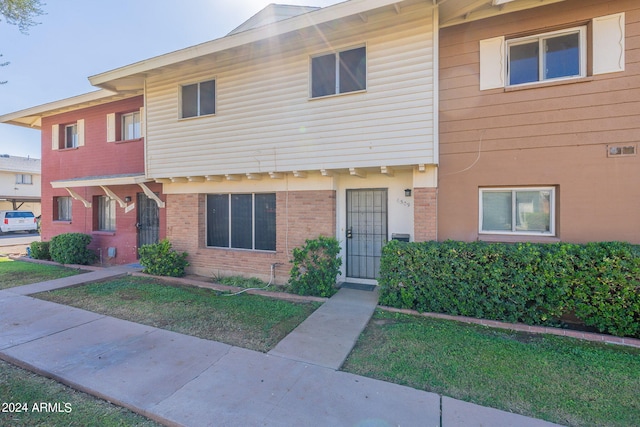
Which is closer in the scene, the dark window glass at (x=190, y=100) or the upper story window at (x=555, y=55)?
the upper story window at (x=555, y=55)

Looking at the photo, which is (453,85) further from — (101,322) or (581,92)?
(101,322)

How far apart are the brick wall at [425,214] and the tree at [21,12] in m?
8.26

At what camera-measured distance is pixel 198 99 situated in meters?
8.07

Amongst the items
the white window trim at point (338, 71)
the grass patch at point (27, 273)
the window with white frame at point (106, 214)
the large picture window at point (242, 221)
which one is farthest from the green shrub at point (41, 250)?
the white window trim at point (338, 71)

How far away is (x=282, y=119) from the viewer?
6.88m

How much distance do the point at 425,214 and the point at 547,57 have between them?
3.58 m

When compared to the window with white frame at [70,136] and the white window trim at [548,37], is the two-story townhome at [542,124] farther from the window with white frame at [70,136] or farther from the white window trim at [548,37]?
the window with white frame at [70,136]

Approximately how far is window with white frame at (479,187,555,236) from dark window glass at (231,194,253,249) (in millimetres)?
5467

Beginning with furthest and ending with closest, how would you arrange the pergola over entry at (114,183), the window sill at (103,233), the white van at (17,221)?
the white van at (17,221) → the window sill at (103,233) → the pergola over entry at (114,183)

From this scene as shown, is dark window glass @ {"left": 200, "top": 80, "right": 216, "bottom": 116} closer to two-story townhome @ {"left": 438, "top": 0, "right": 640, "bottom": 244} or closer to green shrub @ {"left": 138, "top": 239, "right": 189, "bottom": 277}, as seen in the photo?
green shrub @ {"left": 138, "top": 239, "right": 189, "bottom": 277}

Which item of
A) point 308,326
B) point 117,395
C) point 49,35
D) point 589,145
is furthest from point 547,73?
point 49,35

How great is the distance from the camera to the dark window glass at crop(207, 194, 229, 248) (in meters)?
8.35

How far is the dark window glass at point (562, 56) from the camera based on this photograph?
5.37m

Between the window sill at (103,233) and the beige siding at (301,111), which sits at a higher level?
the beige siding at (301,111)
